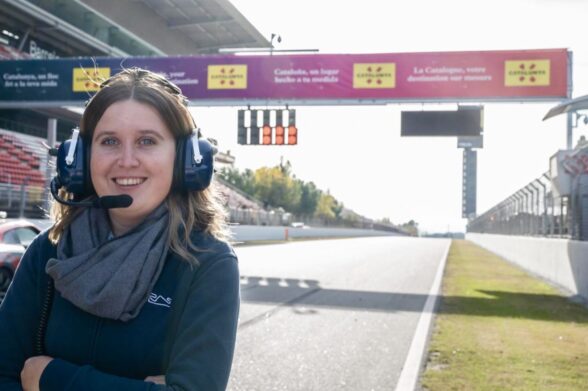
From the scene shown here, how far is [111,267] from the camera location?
74.2 inches

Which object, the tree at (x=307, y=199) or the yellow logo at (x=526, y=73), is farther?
the tree at (x=307, y=199)

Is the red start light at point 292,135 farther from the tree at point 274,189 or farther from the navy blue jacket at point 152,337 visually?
the tree at point 274,189

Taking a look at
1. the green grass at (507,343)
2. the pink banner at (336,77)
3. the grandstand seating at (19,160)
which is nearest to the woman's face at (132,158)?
the green grass at (507,343)

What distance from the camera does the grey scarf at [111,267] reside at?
5.95 ft

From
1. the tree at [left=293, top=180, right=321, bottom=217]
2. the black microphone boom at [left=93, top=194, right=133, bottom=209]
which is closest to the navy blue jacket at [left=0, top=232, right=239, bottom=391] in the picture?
the black microphone boom at [left=93, top=194, right=133, bottom=209]

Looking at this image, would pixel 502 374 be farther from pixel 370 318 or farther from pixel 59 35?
pixel 59 35

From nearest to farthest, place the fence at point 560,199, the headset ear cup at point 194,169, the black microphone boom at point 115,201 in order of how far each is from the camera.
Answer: the black microphone boom at point 115,201, the headset ear cup at point 194,169, the fence at point 560,199

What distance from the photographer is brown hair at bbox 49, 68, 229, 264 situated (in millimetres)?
1989

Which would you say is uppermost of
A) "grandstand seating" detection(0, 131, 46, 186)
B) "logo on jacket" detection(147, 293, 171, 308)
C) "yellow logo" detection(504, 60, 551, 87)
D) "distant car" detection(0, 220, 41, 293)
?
"yellow logo" detection(504, 60, 551, 87)

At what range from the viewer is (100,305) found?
71.4 inches

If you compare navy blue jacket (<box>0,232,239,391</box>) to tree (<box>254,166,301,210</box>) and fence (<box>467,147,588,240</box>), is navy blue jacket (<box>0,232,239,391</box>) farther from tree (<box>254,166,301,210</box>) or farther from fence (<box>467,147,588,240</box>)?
tree (<box>254,166,301,210</box>)

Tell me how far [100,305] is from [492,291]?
1335cm

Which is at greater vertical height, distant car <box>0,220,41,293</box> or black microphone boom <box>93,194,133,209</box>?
black microphone boom <box>93,194,133,209</box>

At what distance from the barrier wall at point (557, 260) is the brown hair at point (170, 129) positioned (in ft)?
38.8
